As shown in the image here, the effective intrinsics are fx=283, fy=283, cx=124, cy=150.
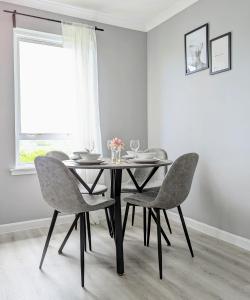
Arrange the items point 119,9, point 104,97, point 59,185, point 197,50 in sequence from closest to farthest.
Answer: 1. point 59,185
2. point 197,50
3. point 119,9
4. point 104,97

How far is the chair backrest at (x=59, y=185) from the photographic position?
1.93 metres

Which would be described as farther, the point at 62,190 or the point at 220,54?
the point at 220,54

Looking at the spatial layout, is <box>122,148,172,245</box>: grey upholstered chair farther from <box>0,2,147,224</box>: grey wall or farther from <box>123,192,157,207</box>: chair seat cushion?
<box>0,2,147,224</box>: grey wall

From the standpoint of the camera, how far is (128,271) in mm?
2168

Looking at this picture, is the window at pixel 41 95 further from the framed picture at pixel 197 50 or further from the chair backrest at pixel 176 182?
the chair backrest at pixel 176 182

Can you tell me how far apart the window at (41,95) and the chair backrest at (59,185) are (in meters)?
1.26

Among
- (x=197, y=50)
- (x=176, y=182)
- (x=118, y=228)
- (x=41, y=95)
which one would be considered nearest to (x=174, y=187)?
(x=176, y=182)

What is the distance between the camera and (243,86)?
2574 millimetres

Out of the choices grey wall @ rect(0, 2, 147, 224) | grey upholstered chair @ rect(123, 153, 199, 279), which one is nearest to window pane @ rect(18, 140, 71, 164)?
grey wall @ rect(0, 2, 147, 224)

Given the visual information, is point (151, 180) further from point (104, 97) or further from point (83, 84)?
point (83, 84)

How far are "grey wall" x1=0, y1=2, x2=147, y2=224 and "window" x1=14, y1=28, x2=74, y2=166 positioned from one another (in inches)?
3.9

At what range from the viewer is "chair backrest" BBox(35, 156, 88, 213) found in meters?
1.93

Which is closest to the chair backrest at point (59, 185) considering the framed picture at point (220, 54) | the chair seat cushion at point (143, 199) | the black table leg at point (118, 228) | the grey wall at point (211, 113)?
the black table leg at point (118, 228)

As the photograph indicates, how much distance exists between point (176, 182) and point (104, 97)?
1.87 metres
